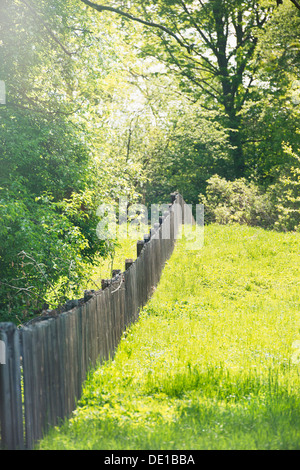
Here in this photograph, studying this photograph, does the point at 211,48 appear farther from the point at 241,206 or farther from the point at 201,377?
the point at 201,377

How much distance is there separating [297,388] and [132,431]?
2.10 m

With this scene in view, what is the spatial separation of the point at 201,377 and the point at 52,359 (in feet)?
6.29

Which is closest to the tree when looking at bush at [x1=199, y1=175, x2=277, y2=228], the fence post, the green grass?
bush at [x1=199, y1=175, x2=277, y2=228]

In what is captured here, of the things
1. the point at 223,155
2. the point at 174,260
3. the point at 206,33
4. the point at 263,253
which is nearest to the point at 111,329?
the point at 174,260

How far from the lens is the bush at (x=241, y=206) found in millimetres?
20734

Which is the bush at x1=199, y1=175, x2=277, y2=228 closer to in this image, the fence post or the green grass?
the green grass

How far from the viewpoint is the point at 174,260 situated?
12.8m

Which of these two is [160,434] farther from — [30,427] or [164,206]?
[164,206]

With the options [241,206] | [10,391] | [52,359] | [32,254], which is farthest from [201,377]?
[241,206]

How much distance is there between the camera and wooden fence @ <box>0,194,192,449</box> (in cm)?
374

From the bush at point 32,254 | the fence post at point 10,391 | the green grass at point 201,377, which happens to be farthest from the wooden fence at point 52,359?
the bush at point 32,254

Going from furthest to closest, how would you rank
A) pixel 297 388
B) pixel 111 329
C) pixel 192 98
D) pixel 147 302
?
1. pixel 192 98
2. pixel 147 302
3. pixel 111 329
4. pixel 297 388

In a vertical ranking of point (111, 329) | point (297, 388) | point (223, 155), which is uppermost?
point (223, 155)

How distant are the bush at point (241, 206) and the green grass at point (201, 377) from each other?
9.76 meters
